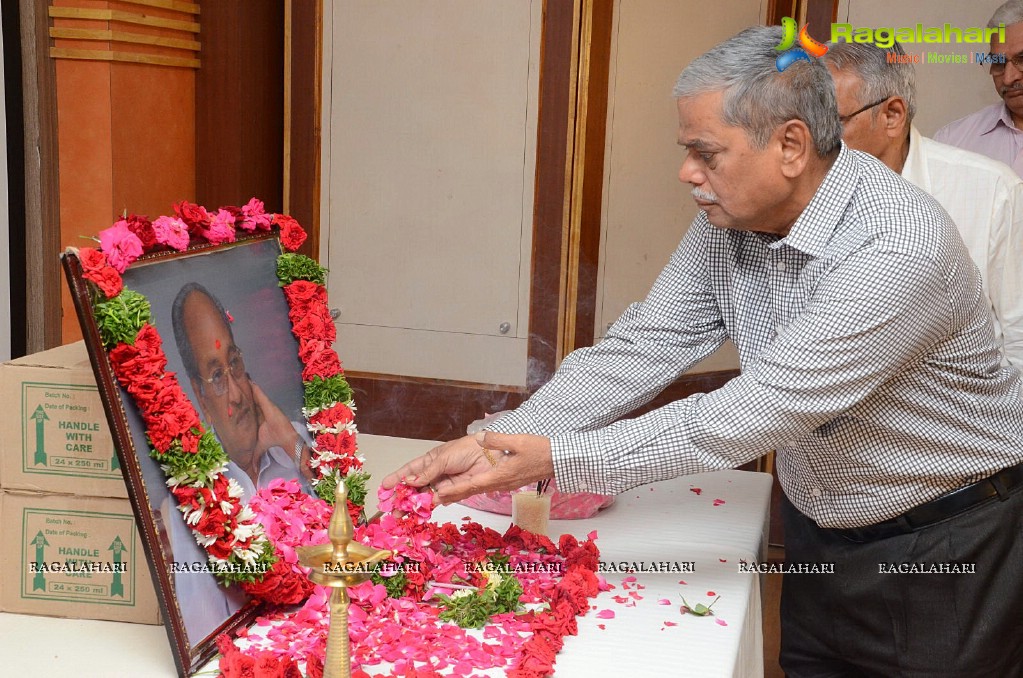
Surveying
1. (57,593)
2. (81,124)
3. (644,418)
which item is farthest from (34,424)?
(81,124)

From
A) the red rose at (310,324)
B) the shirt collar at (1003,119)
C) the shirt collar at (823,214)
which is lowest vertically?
the red rose at (310,324)

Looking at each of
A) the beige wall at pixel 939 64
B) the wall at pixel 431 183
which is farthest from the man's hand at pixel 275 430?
the beige wall at pixel 939 64

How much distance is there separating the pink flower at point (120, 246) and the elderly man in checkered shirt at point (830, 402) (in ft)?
1.96

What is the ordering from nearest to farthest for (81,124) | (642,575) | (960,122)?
1. (642,575)
2. (81,124)
3. (960,122)

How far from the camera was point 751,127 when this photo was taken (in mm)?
1693

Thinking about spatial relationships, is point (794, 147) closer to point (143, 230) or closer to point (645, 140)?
point (143, 230)

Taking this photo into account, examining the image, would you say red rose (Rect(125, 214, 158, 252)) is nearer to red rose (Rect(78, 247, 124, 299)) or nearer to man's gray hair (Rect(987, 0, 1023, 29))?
red rose (Rect(78, 247, 124, 299))

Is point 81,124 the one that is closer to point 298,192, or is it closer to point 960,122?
point 298,192

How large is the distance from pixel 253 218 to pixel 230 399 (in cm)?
37

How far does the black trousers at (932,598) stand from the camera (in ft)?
6.05

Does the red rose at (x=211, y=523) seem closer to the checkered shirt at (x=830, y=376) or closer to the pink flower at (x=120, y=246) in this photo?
the pink flower at (x=120, y=246)

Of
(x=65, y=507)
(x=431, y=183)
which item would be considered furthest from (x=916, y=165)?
(x=65, y=507)

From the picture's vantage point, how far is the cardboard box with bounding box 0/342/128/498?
4.92ft

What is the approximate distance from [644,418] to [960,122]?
2.45m
